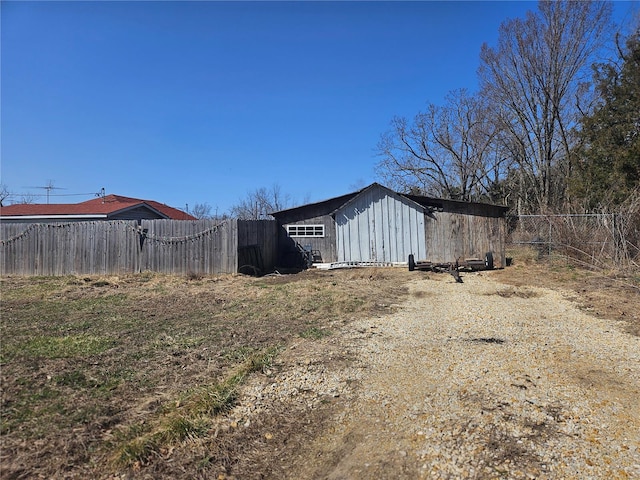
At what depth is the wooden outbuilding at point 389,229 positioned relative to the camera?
1555 cm

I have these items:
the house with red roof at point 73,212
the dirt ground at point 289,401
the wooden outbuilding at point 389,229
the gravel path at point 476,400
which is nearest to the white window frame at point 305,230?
the wooden outbuilding at point 389,229

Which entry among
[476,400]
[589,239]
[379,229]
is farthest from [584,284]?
[476,400]

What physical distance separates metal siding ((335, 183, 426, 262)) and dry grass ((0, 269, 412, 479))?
258 inches

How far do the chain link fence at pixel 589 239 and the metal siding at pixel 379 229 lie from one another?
4574mm

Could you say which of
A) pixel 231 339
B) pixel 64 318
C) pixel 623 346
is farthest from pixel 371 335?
pixel 64 318

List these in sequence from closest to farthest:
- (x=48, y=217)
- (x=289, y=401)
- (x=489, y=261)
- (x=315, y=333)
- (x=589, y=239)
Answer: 1. (x=289, y=401)
2. (x=315, y=333)
3. (x=589, y=239)
4. (x=489, y=261)
5. (x=48, y=217)

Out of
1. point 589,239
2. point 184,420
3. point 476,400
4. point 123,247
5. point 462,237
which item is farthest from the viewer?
point 462,237

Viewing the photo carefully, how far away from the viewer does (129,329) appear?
248 inches

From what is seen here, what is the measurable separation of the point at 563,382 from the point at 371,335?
104 inches

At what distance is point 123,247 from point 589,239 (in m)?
16.3

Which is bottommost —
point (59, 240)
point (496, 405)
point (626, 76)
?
point (496, 405)

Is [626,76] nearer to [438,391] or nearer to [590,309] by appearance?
[590,309]

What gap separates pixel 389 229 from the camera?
16.5m

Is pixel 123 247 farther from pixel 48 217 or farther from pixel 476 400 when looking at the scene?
pixel 476 400
